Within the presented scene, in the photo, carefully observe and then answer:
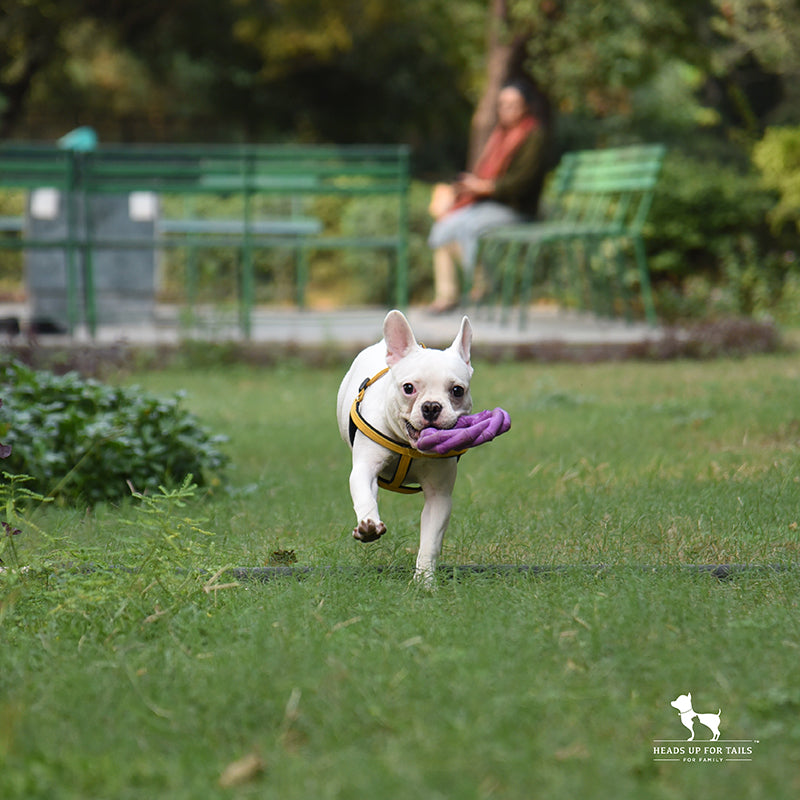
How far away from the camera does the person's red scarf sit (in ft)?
37.6

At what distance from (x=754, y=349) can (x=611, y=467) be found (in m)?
4.48

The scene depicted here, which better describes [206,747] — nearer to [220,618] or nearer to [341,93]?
[220,618]

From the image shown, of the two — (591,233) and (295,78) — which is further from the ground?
(591,233)

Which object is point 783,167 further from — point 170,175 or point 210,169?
point 170,175

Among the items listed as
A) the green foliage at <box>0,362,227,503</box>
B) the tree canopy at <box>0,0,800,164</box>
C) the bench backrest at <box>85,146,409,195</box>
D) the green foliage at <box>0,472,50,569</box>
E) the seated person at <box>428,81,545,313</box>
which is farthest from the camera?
the tree canopy at <box>0,0,800,164</box>

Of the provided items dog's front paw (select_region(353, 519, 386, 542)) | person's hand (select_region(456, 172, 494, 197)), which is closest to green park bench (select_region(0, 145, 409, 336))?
person's hand (select_region(456, 172, 494, 197))

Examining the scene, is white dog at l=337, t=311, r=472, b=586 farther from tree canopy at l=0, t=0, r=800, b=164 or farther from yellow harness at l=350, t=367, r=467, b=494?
tree canopy at l=0, t=0, r=800, b=164

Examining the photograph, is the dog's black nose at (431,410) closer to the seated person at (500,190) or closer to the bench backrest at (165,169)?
the bench backrest at (165,169)

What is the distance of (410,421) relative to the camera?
3559 millimetres

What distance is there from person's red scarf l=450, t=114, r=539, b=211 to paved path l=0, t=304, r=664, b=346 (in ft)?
3.56

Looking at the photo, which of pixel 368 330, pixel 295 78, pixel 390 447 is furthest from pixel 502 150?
pixel 295 78

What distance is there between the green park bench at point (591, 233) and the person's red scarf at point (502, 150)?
0.43 meters

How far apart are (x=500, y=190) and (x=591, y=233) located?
5.24 feet

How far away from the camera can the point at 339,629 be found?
10.6 feet
